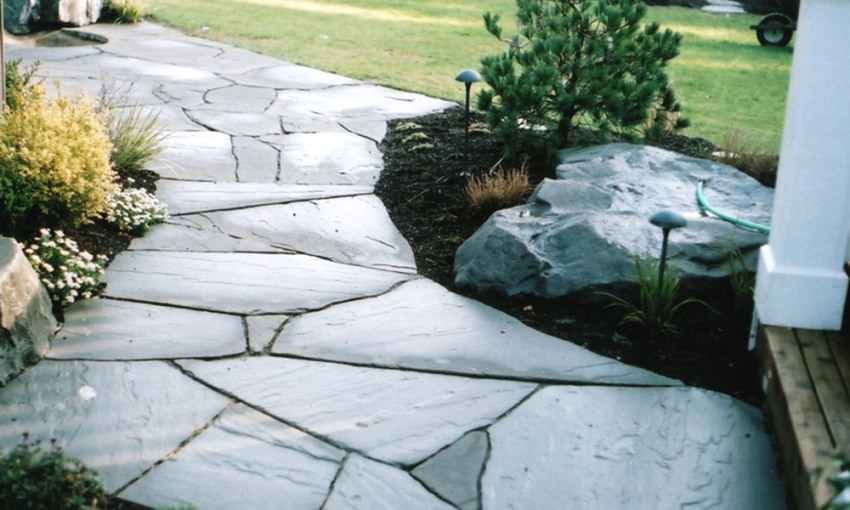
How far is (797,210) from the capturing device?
3.19 m

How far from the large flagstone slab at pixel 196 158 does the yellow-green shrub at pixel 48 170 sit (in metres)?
0.95

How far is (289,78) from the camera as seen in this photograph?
776 centimetres

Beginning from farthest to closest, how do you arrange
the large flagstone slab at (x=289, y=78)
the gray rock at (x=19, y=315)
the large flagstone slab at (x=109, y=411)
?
the large flagstone slab at (x=289, y=78) < the gray rock at (x=19, y=315) < the large flagstone slab at (x=109, y=411)

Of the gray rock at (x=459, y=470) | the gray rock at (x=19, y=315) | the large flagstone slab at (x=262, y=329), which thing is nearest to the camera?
the gray rock at (x=459, y=470)

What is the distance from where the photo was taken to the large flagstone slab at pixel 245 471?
2.65 meters

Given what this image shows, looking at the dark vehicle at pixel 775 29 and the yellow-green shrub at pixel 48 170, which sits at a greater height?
the dark vehicle at pixel 775 29

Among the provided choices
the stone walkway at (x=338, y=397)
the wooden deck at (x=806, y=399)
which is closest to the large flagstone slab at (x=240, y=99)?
the stone walkway at (x=338, y=397)

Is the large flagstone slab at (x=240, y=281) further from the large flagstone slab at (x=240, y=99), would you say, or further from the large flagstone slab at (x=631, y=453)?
the large flagstone slab at (x=240, y=99)

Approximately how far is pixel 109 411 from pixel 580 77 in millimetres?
3322

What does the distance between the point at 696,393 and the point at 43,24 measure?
7.52m

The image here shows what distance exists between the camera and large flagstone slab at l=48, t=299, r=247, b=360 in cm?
342

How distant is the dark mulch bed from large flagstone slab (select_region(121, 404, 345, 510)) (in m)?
1.23

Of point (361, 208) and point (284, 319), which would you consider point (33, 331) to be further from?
point (361, 208)

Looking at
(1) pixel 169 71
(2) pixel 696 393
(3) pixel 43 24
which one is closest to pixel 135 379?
(2) pixel 696 393
